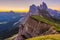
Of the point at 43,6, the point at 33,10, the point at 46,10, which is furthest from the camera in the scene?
the point at 46,10

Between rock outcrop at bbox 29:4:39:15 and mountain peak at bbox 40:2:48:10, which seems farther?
rock outcrop at bbox 29:4:39:15

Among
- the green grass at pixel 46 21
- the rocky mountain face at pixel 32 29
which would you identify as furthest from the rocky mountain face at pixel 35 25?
the green grass at pixel 46 21

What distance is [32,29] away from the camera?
1080 cm

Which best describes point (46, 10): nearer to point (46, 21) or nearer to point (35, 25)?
point (46, 21)

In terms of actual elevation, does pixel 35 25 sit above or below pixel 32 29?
above

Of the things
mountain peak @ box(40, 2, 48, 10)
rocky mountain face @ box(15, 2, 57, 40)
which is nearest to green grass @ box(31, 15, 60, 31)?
rocky mountain face @ box(15, 2, 57, 40)

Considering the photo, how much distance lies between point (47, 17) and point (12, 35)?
8.02 ft

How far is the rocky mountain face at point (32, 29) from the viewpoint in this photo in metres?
10.7

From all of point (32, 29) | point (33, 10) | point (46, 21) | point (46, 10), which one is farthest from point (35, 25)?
point (46, 10)

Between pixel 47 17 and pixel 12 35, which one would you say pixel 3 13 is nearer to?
pixel 12 35

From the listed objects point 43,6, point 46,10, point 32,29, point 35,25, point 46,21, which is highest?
point 43,6

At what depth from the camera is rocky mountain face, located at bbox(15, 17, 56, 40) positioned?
1066 centimetres

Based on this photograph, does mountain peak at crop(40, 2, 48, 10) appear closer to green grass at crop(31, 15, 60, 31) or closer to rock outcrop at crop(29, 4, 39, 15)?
rock outcrop at crop(29, 4, 39, 15)

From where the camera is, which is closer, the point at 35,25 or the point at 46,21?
the point at 35,25
